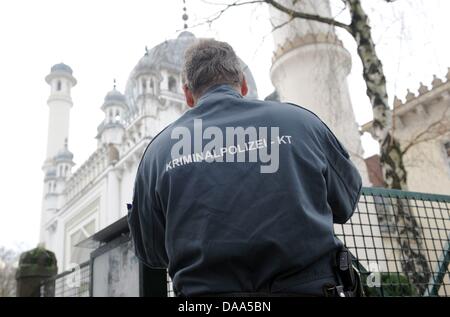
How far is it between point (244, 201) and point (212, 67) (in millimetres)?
775

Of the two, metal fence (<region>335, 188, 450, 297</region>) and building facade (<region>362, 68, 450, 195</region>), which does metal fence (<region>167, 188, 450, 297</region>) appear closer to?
metal fence (<region>335, 188, 450, 297</region>)

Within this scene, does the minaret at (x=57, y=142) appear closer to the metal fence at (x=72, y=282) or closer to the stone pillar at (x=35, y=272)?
the stone pillar at (x=35, y=272)

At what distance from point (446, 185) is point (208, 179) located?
1394 centimetres

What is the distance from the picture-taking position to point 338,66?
1083 cm

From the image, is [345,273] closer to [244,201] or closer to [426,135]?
[244,201]

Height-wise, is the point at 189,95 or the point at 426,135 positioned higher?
the point at 426,135

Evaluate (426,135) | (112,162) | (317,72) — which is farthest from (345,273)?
(112,162)

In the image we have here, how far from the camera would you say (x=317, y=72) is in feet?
37.1

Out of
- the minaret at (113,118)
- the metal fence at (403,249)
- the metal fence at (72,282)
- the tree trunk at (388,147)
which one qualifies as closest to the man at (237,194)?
the metal fence at (403,249)

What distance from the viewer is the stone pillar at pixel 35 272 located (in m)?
9.31

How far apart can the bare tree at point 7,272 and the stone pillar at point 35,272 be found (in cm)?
2341

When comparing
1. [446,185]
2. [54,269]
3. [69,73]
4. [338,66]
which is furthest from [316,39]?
[69,73]

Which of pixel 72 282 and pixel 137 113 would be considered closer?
pixel 72 282

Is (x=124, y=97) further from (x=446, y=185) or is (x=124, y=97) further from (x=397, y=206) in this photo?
(x=397, y=206)
